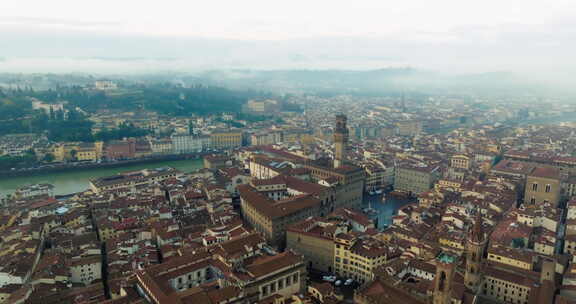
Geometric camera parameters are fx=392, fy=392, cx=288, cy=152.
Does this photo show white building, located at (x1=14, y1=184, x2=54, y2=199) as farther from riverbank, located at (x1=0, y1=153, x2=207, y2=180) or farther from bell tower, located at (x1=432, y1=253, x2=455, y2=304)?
bell tower, located at (x1=432, y1=253, x2=455, y2=304)

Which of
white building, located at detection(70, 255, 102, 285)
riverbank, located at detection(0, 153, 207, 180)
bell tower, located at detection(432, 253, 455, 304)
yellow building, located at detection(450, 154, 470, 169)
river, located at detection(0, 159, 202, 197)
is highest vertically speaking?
bell tower, located at detection(432, 253, 455, 304)

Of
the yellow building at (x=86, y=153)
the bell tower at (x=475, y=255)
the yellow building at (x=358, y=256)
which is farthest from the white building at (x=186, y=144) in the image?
the bell tower at (x=475, y=255)

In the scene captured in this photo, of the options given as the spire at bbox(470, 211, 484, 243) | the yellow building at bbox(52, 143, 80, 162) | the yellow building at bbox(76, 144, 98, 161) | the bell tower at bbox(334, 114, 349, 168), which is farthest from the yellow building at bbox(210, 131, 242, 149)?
the spire at bbox(470, 211, 484, 243)

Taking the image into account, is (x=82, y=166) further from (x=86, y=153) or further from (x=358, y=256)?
(x=358, y=256)

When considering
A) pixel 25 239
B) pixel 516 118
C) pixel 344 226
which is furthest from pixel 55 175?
pixel 516 118

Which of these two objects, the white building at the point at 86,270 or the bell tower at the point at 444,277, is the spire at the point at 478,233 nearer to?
the bell tower at the point at 444,277

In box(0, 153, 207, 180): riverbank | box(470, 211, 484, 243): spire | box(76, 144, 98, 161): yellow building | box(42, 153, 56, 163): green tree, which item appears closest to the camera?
box(470, 211, 484, 243): spire

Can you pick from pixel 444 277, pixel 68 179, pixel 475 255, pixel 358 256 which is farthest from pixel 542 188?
pixel 68 179
